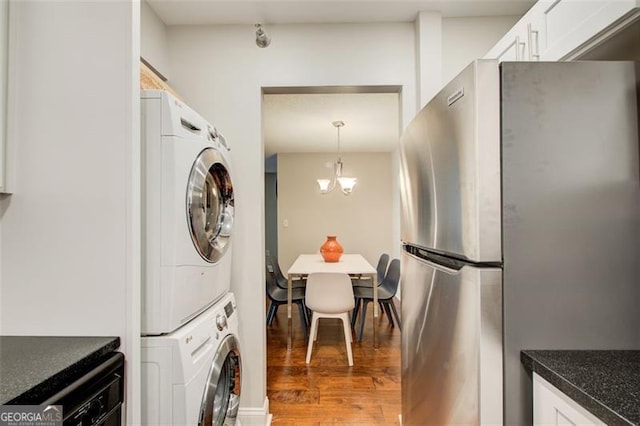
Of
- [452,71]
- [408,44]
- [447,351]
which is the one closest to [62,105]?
[447,351]

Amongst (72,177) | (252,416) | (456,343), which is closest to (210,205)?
(72,177)

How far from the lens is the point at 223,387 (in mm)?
1593

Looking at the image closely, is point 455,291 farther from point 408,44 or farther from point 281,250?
point 281,250

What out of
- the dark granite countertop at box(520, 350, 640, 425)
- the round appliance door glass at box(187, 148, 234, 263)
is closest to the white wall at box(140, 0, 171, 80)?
the round appliance door glass at box(187, 148, 234, 263)

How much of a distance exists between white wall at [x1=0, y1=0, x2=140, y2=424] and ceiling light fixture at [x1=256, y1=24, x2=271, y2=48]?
99 cm

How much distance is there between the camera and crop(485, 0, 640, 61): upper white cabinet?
97 centimetres

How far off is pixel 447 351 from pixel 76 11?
59.3 inches

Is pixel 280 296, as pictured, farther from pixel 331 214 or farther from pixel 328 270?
pixel 331 214

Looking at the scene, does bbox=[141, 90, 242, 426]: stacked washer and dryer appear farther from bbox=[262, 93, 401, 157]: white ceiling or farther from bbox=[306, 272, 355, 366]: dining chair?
bbox=[306, 272, 355, 366]: dining chair

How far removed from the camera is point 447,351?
1.06 meters

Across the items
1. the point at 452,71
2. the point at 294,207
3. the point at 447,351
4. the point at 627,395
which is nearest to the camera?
the point at 627,395

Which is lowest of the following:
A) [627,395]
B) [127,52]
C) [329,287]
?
[329,287]

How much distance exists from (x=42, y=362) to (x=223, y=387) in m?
0.96

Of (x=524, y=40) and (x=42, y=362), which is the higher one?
(x=524, y=40)
